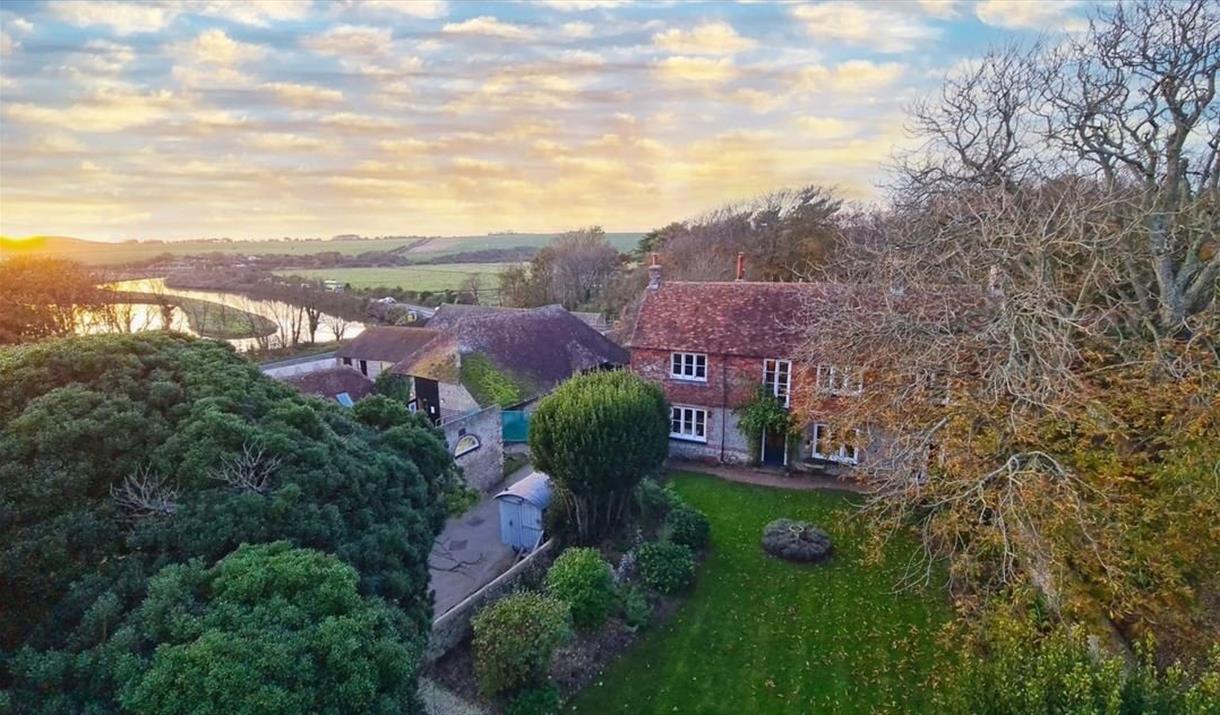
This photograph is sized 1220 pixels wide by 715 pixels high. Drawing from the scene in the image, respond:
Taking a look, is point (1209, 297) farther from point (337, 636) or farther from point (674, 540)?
point (337, 636)

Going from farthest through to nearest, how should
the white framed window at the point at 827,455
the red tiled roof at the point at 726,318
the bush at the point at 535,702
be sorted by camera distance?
the red tiled roof at the point at 726,318
the white framed window at the point at 827,455
the bush at the point at 535,702

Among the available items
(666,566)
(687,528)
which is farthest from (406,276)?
(666,566)

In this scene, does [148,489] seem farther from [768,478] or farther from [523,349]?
[523,349]

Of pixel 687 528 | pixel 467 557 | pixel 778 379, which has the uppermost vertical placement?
pixel 778 379

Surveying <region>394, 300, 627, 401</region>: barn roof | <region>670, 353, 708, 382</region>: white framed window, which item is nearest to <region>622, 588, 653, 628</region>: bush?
<region>670, 353, 708, 382</region>: white framed window

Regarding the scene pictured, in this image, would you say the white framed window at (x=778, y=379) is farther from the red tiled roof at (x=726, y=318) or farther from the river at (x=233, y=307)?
the river at (x=233, y=307)

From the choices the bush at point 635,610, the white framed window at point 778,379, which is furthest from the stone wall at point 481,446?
the white framed window at point 778,379

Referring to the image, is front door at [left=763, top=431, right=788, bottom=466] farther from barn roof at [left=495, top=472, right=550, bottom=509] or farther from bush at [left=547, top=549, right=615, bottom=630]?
bush at [left=547, top=549, right=615, bottom=630]
